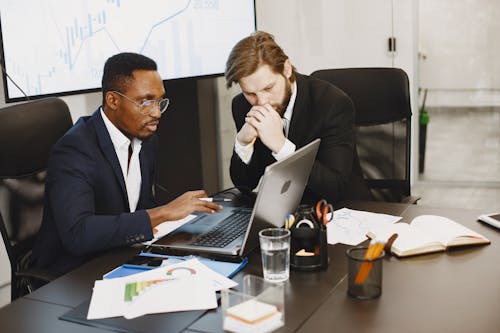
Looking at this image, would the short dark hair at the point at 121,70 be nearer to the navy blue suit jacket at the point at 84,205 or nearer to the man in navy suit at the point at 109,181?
the man in navy suit at the point at 109,181

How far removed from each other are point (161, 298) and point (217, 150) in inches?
112

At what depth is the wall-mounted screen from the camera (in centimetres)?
231

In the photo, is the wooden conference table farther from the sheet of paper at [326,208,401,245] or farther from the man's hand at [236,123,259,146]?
the man's hand at [236,123,259,146]

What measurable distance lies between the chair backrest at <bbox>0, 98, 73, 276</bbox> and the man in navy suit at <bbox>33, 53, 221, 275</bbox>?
2.6 inches

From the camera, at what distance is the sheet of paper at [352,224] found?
157cm

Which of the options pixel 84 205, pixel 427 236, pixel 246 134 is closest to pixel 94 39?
pixel 246 134

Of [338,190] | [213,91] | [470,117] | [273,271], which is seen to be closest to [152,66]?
[338,190]

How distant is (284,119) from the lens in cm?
219

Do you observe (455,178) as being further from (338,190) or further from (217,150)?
(338,190)

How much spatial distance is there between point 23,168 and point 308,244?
3.08 ft

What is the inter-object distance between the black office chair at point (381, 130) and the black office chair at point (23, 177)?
1.14 m

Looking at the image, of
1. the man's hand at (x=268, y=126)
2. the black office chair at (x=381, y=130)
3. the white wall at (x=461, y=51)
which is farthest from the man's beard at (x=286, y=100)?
the white wall at (x=461, y=51)

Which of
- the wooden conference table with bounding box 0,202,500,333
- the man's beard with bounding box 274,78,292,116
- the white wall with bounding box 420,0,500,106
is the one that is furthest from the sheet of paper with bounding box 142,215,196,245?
the white wall with bounding box 420,0,500,106

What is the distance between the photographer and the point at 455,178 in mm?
4473
